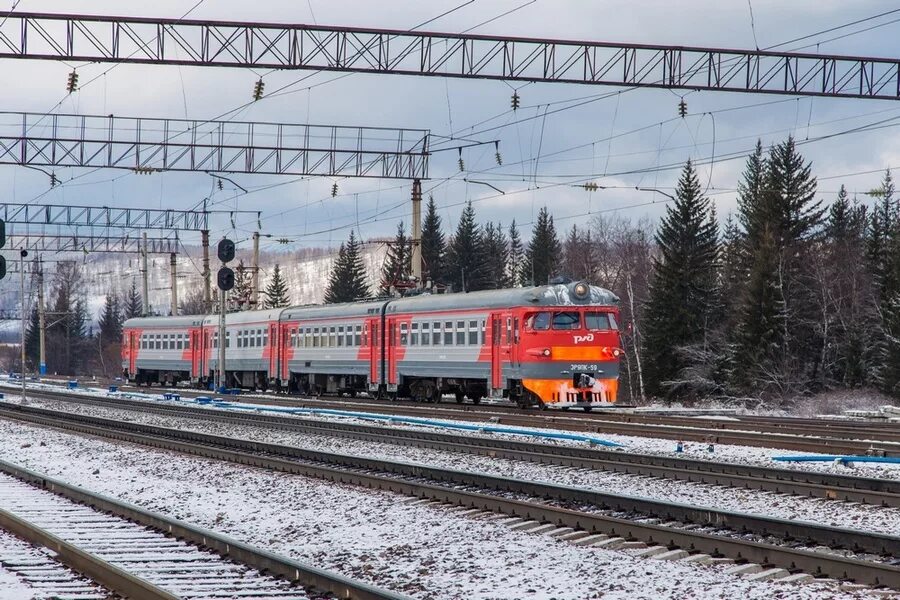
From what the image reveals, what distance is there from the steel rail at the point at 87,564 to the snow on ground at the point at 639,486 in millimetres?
6166

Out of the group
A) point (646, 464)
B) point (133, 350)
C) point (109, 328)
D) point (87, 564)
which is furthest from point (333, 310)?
point (109, 328)

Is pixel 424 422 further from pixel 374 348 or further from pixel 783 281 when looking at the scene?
pixel 783 281

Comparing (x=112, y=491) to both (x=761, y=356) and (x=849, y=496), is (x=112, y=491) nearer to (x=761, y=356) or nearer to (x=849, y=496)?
(x=849, y=496)

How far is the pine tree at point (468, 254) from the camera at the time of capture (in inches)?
3575

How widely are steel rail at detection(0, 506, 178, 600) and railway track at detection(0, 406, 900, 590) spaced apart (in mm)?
4476

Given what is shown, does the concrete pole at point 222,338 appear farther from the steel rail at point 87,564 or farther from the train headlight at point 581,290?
the steel rail at point 87,564

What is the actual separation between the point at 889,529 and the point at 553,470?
6.05 metres

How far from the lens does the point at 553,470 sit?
16.7 meters

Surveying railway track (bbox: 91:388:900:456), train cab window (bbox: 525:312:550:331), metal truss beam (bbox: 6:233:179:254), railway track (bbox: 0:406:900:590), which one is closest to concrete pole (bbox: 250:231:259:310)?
metal truss beam (bbox: 6:233:179:254)

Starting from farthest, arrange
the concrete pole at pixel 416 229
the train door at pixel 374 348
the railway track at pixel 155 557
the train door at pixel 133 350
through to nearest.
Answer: the train door at pixel 133 350
the concrete pole at pixel 416 229
the train door at pixel 374 348
the railway track at pixel 155 557

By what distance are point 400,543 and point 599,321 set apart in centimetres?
2004

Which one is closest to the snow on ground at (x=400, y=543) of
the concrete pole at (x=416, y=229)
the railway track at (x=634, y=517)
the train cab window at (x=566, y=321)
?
the railway track at (x=634, y=517)

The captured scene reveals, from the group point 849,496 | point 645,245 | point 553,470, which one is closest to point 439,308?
point 553,470

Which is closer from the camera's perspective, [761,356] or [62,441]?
[62,441]
